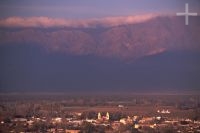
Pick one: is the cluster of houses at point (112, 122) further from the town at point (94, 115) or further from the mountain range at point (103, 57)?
the mountain range at point (103, 57)

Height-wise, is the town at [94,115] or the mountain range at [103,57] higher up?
the mountain range at [103,57]

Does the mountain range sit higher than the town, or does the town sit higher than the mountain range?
the mountain range

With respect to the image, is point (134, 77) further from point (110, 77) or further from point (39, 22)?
point (39, 22)

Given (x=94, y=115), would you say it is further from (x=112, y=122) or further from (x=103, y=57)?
(x=103, y=57)

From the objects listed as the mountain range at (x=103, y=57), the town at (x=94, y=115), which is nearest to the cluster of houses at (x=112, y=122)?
the town at (x=94, y=115)

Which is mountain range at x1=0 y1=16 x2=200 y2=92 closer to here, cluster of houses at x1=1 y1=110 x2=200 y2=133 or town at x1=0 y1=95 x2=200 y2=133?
town at x1=0 y1=95 x2=200 y2=133

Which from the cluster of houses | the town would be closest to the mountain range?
the town

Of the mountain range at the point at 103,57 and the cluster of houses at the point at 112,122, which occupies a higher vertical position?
the mountain range at the point at 103,57

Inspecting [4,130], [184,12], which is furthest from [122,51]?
[4,130]

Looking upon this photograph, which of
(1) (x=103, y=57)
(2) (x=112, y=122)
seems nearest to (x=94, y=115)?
(2) (x=112, y=122)
